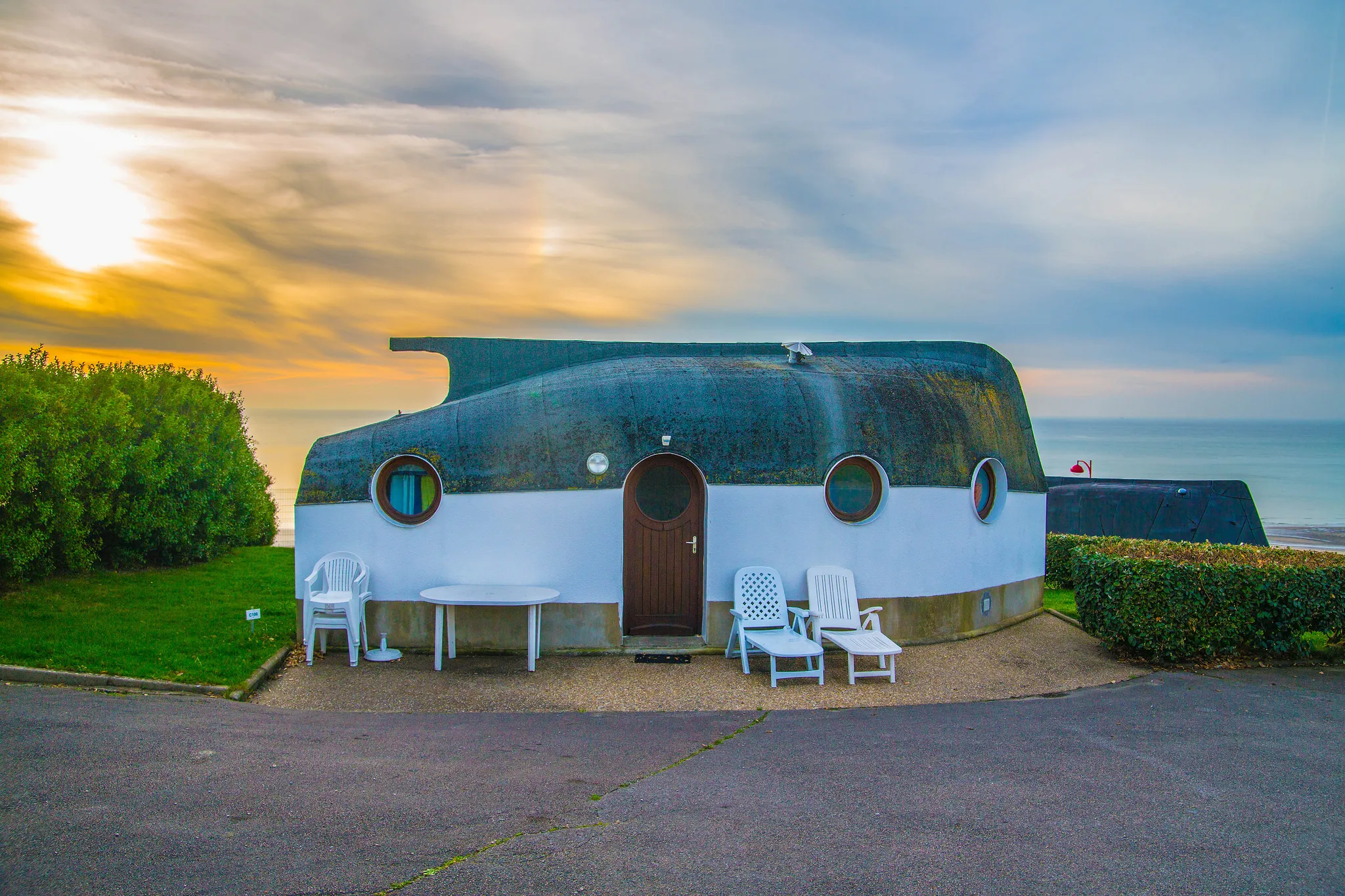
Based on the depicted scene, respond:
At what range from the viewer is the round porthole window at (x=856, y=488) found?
10516 mm

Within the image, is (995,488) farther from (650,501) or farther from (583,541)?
(583,541)

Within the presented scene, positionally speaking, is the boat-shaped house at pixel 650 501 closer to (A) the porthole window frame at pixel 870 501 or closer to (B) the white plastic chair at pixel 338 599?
(A) the porthole window frame at pixel 870 501

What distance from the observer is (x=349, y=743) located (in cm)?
669

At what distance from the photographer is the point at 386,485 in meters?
10.2

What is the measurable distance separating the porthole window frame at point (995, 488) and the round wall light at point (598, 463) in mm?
4934

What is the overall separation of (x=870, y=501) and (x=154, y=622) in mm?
9811

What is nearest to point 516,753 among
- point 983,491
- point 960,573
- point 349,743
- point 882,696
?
point 349,743

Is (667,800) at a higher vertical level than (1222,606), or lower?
lower

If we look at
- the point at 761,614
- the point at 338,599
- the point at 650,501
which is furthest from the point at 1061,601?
the point at 338,599

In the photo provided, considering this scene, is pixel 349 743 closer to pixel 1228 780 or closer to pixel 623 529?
pixel 623 529

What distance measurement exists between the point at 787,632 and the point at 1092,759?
152 inches

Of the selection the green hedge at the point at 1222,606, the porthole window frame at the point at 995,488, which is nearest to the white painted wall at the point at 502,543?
the porthole window frame at the point at 995,488

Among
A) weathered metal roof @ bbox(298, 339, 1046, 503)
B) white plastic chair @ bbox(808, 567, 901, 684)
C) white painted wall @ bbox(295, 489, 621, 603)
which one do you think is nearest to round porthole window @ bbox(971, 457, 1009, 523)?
weathered metal roof @ bbox(298, 339, 1046, 503)

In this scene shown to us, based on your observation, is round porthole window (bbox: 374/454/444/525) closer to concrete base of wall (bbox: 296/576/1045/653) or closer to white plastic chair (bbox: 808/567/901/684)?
concrete base of wall (bbox: 296/576/1045/653)
